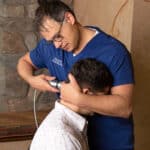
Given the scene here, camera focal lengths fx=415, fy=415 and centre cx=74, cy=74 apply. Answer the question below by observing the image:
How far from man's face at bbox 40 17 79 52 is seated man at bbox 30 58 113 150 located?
11 cm

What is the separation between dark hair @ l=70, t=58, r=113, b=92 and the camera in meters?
1.32

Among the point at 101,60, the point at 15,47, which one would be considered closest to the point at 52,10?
the point at 101,60

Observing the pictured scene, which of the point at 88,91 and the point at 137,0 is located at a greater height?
the point at 137,0

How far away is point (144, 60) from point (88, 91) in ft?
2.85

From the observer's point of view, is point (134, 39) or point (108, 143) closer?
point (108, 143)

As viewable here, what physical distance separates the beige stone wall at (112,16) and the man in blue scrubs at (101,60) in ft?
1.88

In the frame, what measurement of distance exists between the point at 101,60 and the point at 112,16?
0.83 meters

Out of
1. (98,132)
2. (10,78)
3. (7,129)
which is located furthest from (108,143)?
(10,78)

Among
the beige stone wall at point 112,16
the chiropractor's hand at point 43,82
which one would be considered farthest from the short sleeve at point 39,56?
the beige stone wall at point 112,16

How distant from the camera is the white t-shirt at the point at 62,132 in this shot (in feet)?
4.08

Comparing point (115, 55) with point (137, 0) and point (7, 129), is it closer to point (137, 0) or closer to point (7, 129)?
point (137, 0)

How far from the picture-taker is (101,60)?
55.0 inches

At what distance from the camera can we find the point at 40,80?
1557 mm

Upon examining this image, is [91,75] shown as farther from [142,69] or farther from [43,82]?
[142,69]
